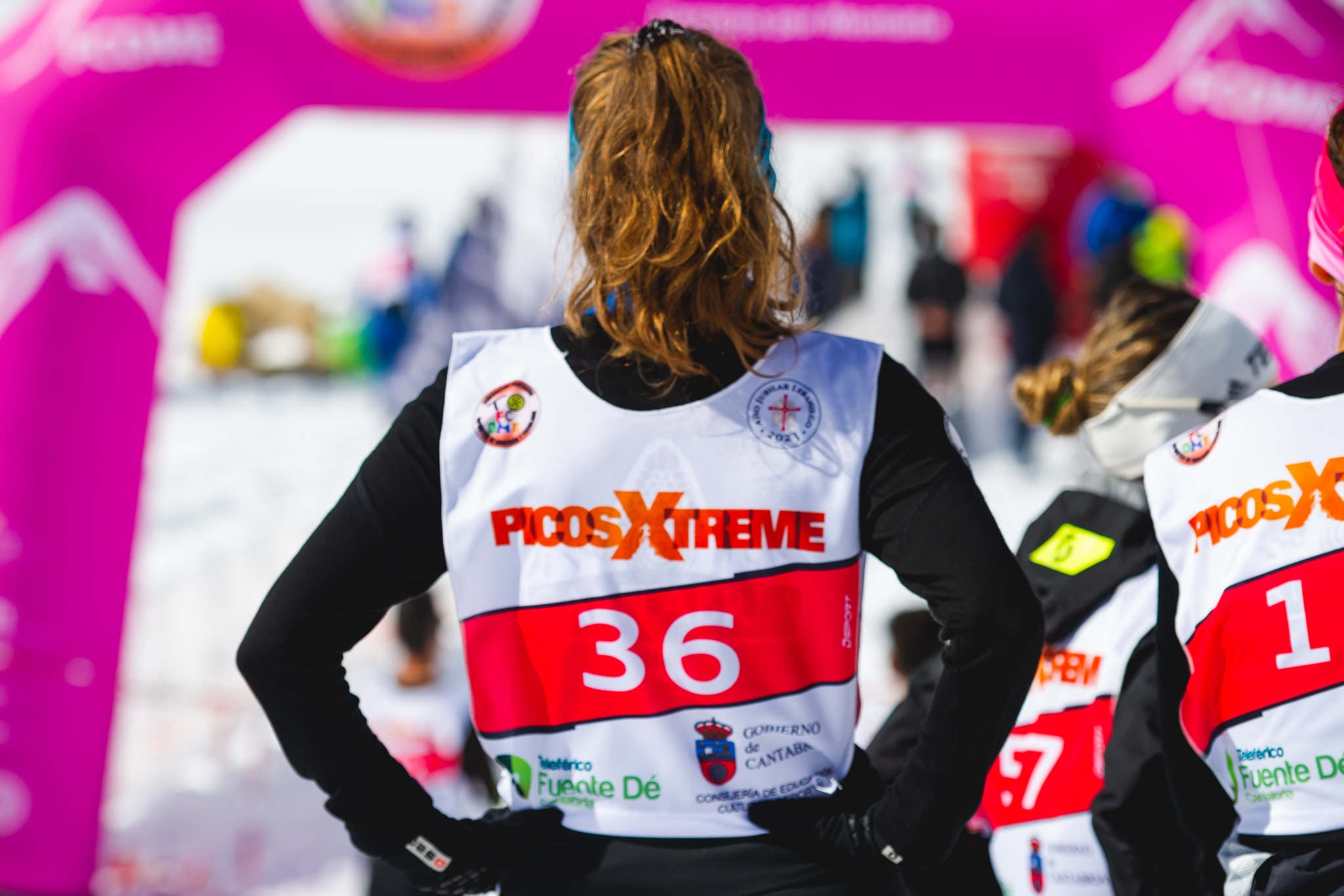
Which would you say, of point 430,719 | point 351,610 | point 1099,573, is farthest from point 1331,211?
point 430,719

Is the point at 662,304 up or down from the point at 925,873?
up

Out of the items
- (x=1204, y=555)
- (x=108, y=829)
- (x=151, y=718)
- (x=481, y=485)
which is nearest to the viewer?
(x=481, y=485)

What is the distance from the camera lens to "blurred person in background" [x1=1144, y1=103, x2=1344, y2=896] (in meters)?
1.19

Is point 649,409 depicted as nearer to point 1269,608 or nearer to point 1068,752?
point 1269,608

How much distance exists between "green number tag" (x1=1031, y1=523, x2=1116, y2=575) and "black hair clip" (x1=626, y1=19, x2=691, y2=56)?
919 mm

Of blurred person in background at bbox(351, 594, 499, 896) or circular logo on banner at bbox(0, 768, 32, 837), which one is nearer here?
blurred person in background at bbox(351, 594, 499, 896)

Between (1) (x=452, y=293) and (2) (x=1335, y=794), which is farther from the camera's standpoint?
(1) (x=452, y=293)

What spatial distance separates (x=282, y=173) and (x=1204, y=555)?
1662 cm

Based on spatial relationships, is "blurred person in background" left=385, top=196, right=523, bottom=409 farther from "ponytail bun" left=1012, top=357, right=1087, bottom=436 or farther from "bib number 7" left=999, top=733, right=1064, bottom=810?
"bib number 7" left=999, top=733, right=1064, bottom=810

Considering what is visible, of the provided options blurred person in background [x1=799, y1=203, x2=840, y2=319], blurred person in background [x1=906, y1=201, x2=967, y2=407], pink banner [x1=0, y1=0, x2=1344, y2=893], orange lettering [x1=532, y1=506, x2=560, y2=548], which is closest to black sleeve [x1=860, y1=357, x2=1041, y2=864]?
orange lettering [x1=532, y1=506, x2=560, y2=548]

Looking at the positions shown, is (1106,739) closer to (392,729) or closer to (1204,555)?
(1204,555)

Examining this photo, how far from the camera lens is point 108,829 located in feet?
13.6

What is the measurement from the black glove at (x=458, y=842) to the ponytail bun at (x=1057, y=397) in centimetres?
102

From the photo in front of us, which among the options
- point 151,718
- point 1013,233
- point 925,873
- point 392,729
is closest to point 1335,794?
point 925,873
